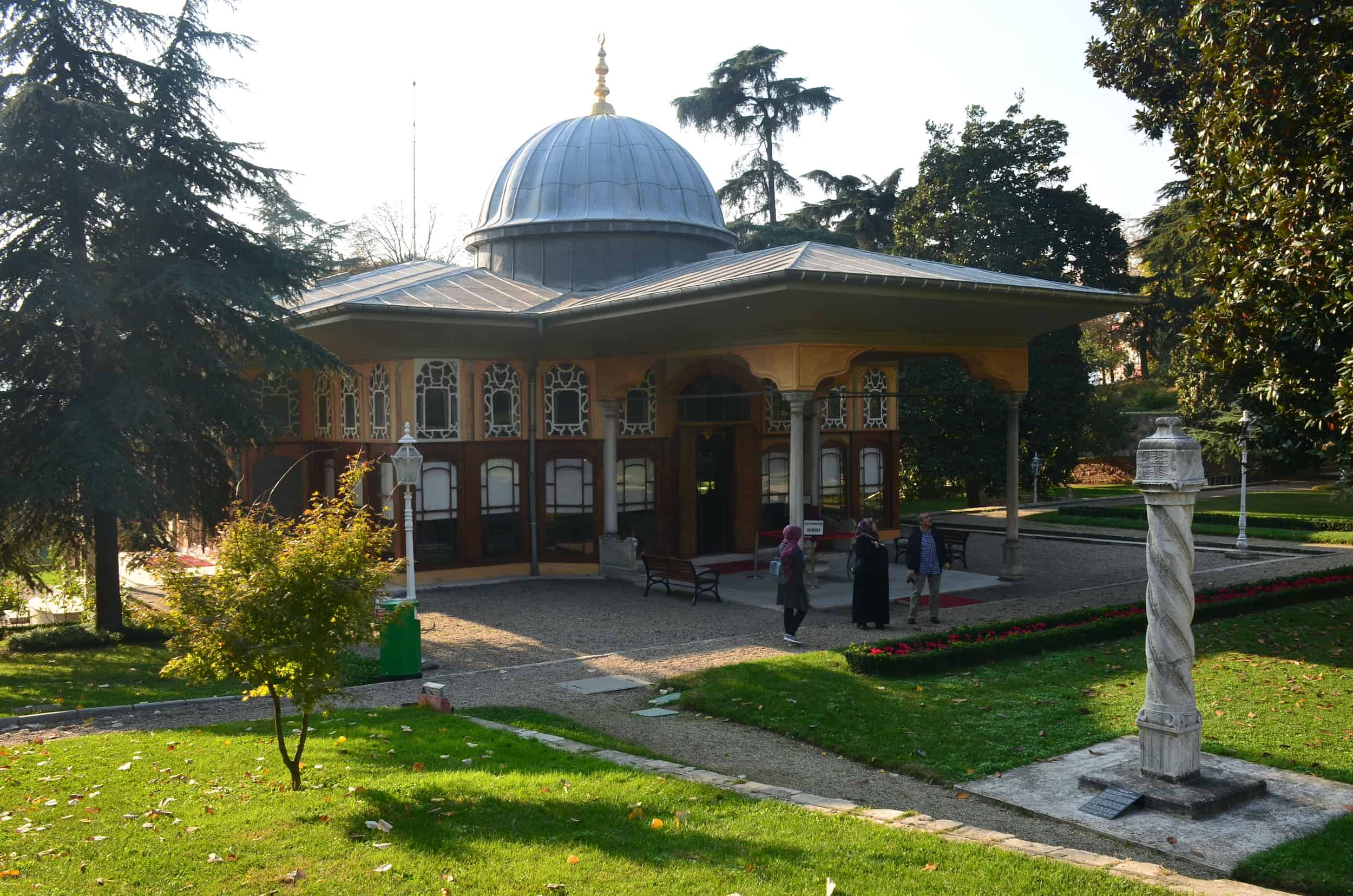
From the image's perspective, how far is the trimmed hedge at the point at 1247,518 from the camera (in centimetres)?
2831

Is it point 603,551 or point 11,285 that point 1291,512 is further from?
point 11,285

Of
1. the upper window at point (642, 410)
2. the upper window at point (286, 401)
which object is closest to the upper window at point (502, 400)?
the upper window at point (642, 410)

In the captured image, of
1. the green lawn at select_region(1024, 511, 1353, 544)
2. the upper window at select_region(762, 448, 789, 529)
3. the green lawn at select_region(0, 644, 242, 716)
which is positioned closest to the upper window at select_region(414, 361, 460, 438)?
the green lawn at select_region(0, 644, 242, 716)

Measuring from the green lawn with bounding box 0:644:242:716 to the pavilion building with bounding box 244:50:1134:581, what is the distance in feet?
13.5

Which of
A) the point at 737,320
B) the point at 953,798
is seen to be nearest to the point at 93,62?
the point at 737,320

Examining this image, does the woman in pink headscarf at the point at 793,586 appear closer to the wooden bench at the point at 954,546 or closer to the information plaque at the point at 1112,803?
the information plaque at the point at 1112,803

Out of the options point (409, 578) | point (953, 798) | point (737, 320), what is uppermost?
point (737, 320)

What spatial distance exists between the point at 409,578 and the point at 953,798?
7721 mm

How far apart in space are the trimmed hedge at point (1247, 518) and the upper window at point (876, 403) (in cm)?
825

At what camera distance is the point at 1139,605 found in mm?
15578

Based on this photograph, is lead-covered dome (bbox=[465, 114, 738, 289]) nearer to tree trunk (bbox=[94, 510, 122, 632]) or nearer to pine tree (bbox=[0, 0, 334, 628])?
pine tree (bbox=[0, 0, 334, 628])

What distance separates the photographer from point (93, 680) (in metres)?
13.3

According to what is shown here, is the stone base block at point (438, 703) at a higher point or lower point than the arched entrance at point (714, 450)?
lower

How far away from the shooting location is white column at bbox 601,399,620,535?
21.4 m
